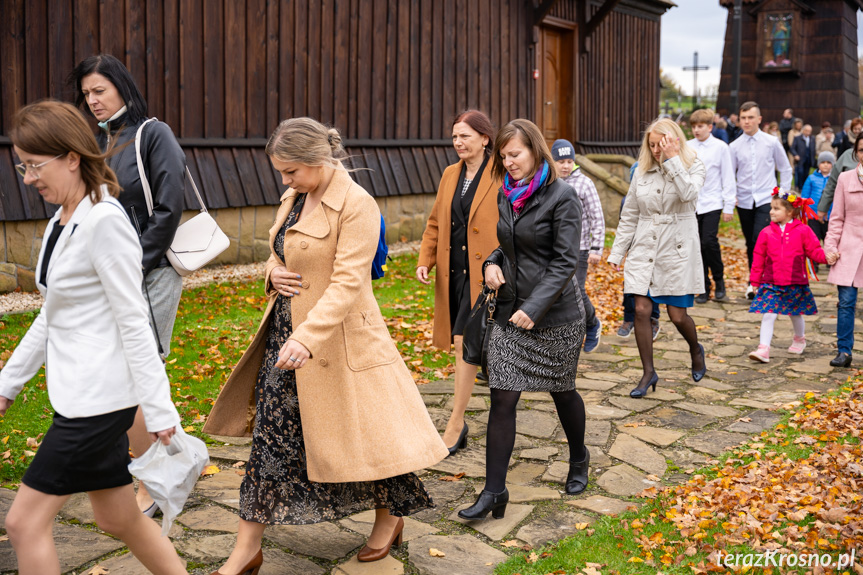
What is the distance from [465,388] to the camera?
209 inches

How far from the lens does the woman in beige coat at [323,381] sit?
141 inches

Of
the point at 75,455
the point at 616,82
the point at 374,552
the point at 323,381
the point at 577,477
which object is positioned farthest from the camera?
the point at 616,82

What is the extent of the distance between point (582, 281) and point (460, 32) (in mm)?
8406

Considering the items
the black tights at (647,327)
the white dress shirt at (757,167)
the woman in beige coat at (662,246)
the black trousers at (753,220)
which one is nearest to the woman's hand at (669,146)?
the woman in beige coat at (662,246)

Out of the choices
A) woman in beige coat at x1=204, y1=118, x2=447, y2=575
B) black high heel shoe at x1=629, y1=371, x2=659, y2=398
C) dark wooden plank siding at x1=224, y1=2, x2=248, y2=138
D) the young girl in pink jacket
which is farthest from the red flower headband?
dark wooden plank siding at x1=224, y1=2, x2=248, y2=138

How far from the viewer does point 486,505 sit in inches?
171

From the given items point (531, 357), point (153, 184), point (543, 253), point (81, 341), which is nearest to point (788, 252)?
point (543, 253)

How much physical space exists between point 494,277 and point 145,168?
1794 mm

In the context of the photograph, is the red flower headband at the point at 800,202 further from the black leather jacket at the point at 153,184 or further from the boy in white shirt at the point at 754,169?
the black leather jacket at the point at 153,184

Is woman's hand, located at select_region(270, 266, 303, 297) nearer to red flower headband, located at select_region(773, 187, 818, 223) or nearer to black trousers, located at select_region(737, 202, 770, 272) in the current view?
red flower headband, located at select_region(773, 187, 818, 223)

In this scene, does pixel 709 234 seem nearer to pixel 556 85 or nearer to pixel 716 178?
pixel 716 178

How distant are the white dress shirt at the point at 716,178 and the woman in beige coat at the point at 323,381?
7.44 meters

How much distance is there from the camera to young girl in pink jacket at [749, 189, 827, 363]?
7.87 meters

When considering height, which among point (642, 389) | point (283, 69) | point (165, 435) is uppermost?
point (283, 69)
